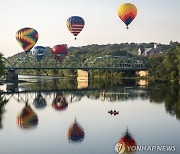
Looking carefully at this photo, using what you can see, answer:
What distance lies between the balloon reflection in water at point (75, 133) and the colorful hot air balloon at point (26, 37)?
53.9 meters

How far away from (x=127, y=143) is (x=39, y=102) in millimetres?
25387

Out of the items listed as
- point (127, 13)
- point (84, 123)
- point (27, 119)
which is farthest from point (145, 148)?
point (127, 13)

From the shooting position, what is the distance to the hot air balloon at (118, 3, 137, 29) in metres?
73.1

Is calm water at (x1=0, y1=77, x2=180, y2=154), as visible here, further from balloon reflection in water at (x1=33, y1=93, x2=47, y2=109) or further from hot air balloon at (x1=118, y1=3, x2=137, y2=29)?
hot air balloon at (x1=118, y1=3, x2=137, y2=29)

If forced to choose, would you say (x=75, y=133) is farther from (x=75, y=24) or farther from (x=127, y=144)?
(x=75, y=24)

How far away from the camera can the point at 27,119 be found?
37.9m

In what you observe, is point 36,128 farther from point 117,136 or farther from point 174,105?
point 174,105

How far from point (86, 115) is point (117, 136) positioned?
33.3ft

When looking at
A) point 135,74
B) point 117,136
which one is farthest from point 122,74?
point 117,136

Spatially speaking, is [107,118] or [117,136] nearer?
[117,136]

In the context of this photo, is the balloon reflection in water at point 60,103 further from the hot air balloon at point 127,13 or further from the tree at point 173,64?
the tree at point 173,64

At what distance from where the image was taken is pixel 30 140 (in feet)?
94.8

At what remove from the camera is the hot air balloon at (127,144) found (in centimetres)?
2623

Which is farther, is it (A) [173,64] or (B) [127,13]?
(A) [173,64]
